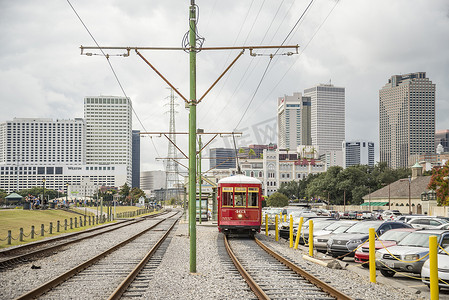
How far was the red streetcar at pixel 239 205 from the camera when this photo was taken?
28.0 meters

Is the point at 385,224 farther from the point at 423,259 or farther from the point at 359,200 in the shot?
the point at 359,200

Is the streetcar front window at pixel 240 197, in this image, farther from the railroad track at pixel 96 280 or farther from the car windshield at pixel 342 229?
the railroad track at pixel 96 280

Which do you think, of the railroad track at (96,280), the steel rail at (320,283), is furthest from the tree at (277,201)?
the steel rail at (320,283)

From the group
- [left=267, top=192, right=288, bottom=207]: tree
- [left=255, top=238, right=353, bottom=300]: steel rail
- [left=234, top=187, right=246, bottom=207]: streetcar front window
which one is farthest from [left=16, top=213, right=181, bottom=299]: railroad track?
[left=267, top=192, right=288, bottom=207]: tree

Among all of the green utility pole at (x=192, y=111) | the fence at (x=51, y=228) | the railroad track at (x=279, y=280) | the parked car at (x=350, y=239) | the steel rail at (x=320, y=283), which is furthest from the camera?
the fence at (x=51, y=228)

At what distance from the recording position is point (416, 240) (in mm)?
15719

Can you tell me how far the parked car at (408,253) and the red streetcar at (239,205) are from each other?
12.6 meters

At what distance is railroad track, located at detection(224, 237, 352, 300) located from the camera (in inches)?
445

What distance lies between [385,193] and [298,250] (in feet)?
258

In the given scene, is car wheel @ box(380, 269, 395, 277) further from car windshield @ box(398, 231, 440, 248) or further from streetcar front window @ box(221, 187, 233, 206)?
streetcar front window @ box(221, 187, 233, 206)

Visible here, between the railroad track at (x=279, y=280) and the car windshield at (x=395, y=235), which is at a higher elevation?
the car windshield at (x=395, y=235)

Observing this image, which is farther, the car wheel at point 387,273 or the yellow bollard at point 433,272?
the car wheel at point 387,273

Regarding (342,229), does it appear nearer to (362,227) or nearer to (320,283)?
(362,227)

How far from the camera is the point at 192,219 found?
15.6 meters
